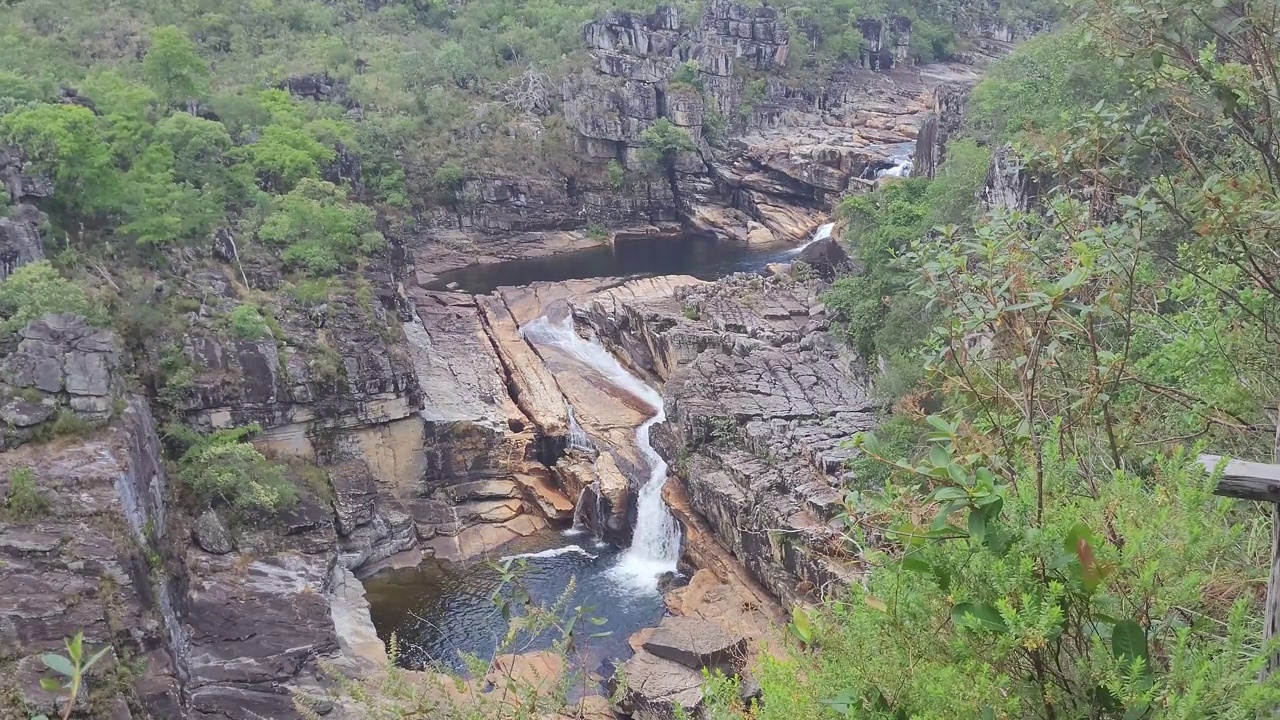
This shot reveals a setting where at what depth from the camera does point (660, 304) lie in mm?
33531

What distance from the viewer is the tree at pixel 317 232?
2845 cm

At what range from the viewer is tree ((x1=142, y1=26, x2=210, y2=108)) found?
33.6 m

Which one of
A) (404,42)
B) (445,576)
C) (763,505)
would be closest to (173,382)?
(445,576)

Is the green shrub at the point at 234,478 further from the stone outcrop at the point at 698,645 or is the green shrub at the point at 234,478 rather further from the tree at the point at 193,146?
the tree at the point at 193,146

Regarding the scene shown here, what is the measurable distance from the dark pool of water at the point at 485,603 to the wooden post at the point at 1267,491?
1653 cm

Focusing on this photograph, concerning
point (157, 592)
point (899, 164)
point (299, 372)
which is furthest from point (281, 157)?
point (899, 164)

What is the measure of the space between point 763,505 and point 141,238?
55.0 feet

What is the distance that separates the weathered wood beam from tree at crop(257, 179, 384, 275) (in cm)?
2677

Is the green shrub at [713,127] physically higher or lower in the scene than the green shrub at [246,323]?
lower

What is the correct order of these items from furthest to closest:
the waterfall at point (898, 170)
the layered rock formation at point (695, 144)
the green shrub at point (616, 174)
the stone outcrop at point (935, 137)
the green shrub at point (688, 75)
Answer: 1. the green shrub at point (688, 75)
2. the green shrub at point (616, 174)
3. the layered rock formation at point (695, 144)
4. the waterfall at point (898, 170)
5. the stone outcrop at point (935, 137)

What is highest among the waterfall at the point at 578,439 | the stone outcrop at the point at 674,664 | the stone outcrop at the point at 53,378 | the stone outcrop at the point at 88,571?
the stone outcrop at the point at 53,378

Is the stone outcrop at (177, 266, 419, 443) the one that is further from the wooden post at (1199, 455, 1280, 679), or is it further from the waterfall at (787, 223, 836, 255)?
the waterfall at (787, 223, 836, 255)

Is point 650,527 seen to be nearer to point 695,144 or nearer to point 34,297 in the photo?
point 34,297

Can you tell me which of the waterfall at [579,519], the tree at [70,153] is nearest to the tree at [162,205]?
the tree at [70,153]
